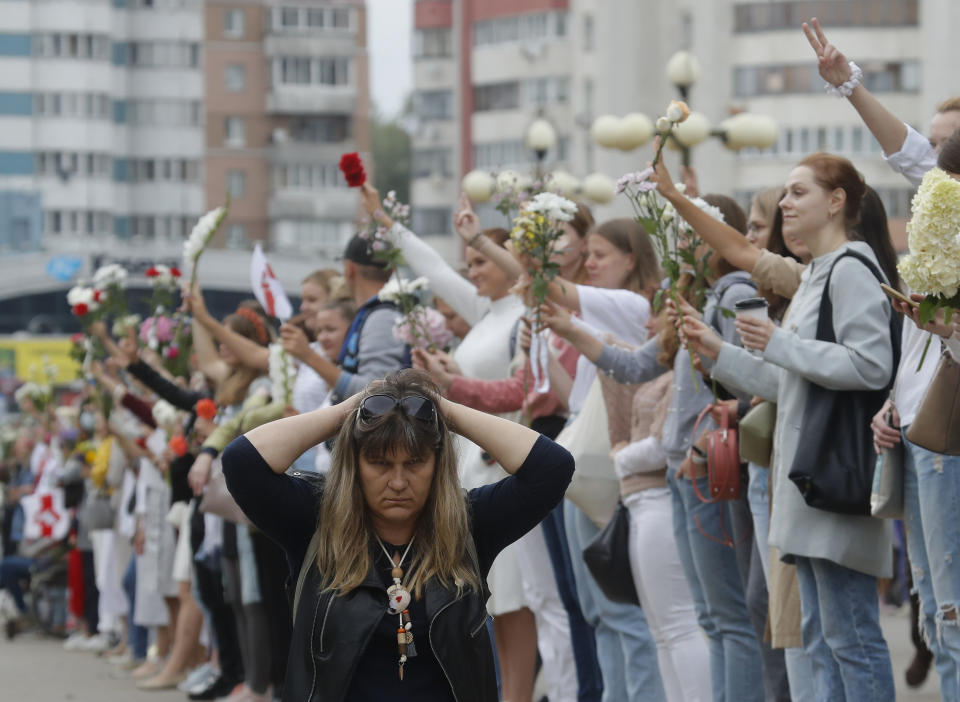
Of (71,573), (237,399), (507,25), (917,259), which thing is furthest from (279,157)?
(917,259)

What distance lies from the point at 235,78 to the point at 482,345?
89862 mm

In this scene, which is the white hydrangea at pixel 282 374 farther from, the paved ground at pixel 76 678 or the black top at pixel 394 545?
the black top at pixel 394 545

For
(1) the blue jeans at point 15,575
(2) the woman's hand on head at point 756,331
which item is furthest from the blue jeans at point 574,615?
(1) the blue jeans at point 15,575

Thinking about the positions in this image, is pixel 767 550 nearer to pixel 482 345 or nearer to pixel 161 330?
pixel 482 345

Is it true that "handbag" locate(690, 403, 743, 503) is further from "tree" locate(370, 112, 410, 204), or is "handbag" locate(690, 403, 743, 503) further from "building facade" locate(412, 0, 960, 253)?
"tree" locate(370, 112, 410, 204)

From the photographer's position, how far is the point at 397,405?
5199 millimetres

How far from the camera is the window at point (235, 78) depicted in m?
97.8

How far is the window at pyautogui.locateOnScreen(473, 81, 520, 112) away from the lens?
8431 cm

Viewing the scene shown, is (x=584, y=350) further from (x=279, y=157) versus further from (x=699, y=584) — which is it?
(x=279, y=157)

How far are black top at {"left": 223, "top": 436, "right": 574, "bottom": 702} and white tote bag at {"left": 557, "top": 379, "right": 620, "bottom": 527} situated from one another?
3.40 m

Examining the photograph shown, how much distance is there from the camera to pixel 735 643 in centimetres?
796

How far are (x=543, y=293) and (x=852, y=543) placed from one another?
6.84 feet

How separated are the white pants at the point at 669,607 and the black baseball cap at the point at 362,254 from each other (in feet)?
7.94

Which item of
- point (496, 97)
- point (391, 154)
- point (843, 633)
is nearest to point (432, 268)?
point (843, 633)
